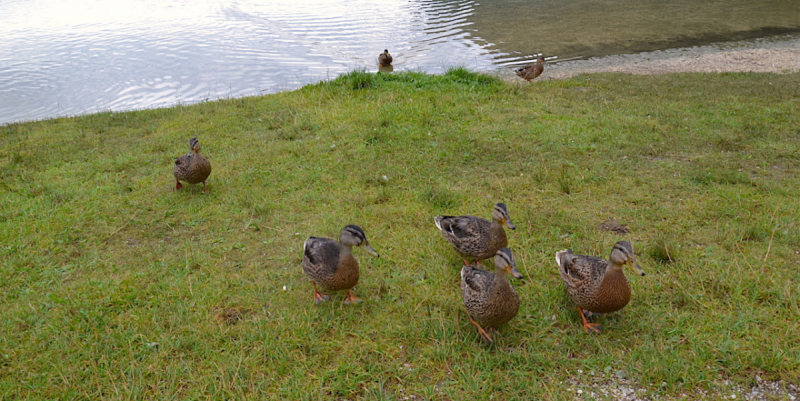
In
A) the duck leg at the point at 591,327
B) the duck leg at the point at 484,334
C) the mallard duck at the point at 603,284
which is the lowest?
the duck leg at the point at 591,327

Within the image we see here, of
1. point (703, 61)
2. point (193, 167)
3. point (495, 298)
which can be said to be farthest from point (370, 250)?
point (703, 61)

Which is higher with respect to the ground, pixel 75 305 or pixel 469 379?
pixel 75 305

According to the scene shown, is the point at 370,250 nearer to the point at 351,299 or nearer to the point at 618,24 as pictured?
the point at 351,299

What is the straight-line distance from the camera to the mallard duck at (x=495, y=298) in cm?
390

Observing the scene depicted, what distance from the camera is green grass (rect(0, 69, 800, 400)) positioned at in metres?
3.81

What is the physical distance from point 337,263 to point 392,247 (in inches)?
41.8

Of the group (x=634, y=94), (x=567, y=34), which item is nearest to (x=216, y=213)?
(x=634, y=94)

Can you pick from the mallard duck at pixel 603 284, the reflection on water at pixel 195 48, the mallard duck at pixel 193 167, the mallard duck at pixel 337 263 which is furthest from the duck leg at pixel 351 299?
the reflection on water at pixel 195 48

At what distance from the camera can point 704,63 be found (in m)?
15.5

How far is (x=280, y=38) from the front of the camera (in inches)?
790

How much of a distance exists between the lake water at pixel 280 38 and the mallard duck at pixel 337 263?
411 inches

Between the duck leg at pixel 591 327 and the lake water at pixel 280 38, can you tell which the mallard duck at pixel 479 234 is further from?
the lake water at pixel 280 38

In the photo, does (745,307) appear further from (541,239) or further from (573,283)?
(541,239)

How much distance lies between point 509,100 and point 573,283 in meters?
6.94
